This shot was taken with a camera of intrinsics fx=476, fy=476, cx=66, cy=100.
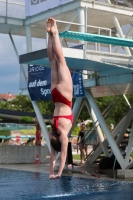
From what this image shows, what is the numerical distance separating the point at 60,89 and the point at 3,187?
951cm

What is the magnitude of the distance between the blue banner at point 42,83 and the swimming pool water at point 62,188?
379cm

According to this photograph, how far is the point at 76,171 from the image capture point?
19.8m

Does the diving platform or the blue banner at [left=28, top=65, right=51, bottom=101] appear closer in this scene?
the diving platform

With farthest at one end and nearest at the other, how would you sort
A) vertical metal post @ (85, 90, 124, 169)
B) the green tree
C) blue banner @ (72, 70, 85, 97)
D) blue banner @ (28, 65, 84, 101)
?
the green tree < blue banner @ (28, 65, 84, 101) < blue banner @ (72, 70, 85, 97) < vertical metal post @ (85, 90, 124, 169)

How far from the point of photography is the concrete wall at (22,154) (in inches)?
982

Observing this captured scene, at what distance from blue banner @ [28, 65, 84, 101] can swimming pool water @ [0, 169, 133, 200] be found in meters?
3.79

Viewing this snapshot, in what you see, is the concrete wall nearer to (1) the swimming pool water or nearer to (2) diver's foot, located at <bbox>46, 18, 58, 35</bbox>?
(1) the swimming pool water

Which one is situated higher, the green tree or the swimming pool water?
the green tree

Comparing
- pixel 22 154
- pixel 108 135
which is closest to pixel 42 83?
pixel 108 135

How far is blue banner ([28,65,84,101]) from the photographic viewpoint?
1931cm

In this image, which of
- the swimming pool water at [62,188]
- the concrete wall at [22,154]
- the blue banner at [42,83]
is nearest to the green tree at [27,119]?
the concrete wall at [22,154]

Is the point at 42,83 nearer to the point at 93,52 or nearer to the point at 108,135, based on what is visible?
the point at 108,135

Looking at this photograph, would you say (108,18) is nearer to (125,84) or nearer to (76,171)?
(125,84)

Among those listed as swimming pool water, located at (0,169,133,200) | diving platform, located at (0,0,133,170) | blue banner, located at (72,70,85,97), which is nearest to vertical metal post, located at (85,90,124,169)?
diving platform, located at (0,0,133,170)
